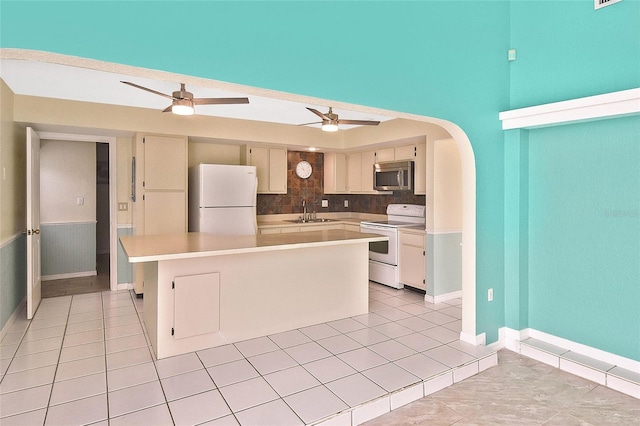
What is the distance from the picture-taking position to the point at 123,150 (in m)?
4.89

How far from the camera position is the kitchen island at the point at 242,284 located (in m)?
3.01

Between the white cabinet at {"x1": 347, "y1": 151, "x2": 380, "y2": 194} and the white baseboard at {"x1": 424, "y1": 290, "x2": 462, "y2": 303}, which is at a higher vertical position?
the white cabinet at {"x1": 347, "y1": 151, "x2": 380, "y2": 194}

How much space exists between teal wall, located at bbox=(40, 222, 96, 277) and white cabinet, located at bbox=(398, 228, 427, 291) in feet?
15.5

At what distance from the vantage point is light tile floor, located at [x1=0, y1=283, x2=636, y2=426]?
222 cm

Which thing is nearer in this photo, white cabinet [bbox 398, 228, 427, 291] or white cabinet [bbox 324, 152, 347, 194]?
white cabinet [bbox 398, 228, 427, 291]

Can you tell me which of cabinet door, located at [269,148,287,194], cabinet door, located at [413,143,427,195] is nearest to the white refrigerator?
cabinet door, located at [269,148,287,194]

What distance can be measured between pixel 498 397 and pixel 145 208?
413cm

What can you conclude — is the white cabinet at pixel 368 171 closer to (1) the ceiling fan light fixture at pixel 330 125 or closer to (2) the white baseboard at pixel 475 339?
(1) the ceiling fan light fixture at pixel 330 125

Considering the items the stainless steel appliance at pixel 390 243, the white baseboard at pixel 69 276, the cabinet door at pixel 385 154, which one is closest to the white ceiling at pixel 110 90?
the cabinet door at pixel 385 154

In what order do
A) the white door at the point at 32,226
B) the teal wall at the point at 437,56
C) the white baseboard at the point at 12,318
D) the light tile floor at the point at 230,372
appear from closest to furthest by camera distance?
the teal wall at the point at 437,56
the light tile floor at the point at 230,372
the white baseboard at the point at 12,318
the white door at the point at 32,226

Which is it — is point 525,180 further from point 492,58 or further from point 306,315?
point 306,315

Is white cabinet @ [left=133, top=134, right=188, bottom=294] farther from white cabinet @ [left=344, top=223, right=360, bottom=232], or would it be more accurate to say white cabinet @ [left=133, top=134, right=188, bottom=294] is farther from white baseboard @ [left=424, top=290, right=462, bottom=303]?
white baseboard @ [left=424, top=290, right=462, bottom=303]

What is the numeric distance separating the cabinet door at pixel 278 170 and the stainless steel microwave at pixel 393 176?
1.42m

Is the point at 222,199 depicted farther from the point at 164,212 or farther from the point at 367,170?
the point at 367,170
